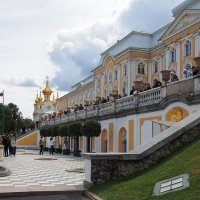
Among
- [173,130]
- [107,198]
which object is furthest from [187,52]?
[107,198]

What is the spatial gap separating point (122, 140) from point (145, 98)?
527 centimetres

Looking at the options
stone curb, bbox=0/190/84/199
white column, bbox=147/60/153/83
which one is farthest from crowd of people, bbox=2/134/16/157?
white column, bbox=147/60/153/83

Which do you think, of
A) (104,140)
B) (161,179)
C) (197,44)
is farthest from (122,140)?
(161,179)

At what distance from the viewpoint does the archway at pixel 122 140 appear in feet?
83.3

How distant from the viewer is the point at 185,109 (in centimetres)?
1753

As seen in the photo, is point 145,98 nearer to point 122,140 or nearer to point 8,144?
point 122,140

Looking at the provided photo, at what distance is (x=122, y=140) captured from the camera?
25859 mm

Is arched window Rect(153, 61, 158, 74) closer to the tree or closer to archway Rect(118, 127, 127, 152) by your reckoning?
the tree

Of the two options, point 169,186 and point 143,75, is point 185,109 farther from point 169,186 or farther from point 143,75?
point 143,75

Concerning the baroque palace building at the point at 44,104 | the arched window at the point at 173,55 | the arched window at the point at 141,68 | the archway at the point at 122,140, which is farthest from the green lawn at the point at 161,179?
the baroque palace building at the point at 44,104

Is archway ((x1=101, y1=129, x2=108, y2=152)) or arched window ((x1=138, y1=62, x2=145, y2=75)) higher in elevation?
arched window ((x1=138, y1=62, x2=145, y2=75))

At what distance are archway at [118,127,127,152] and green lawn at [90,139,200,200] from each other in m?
14.1

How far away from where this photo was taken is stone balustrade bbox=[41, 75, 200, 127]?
674 inches

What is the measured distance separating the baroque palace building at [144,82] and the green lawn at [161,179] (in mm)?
3434
